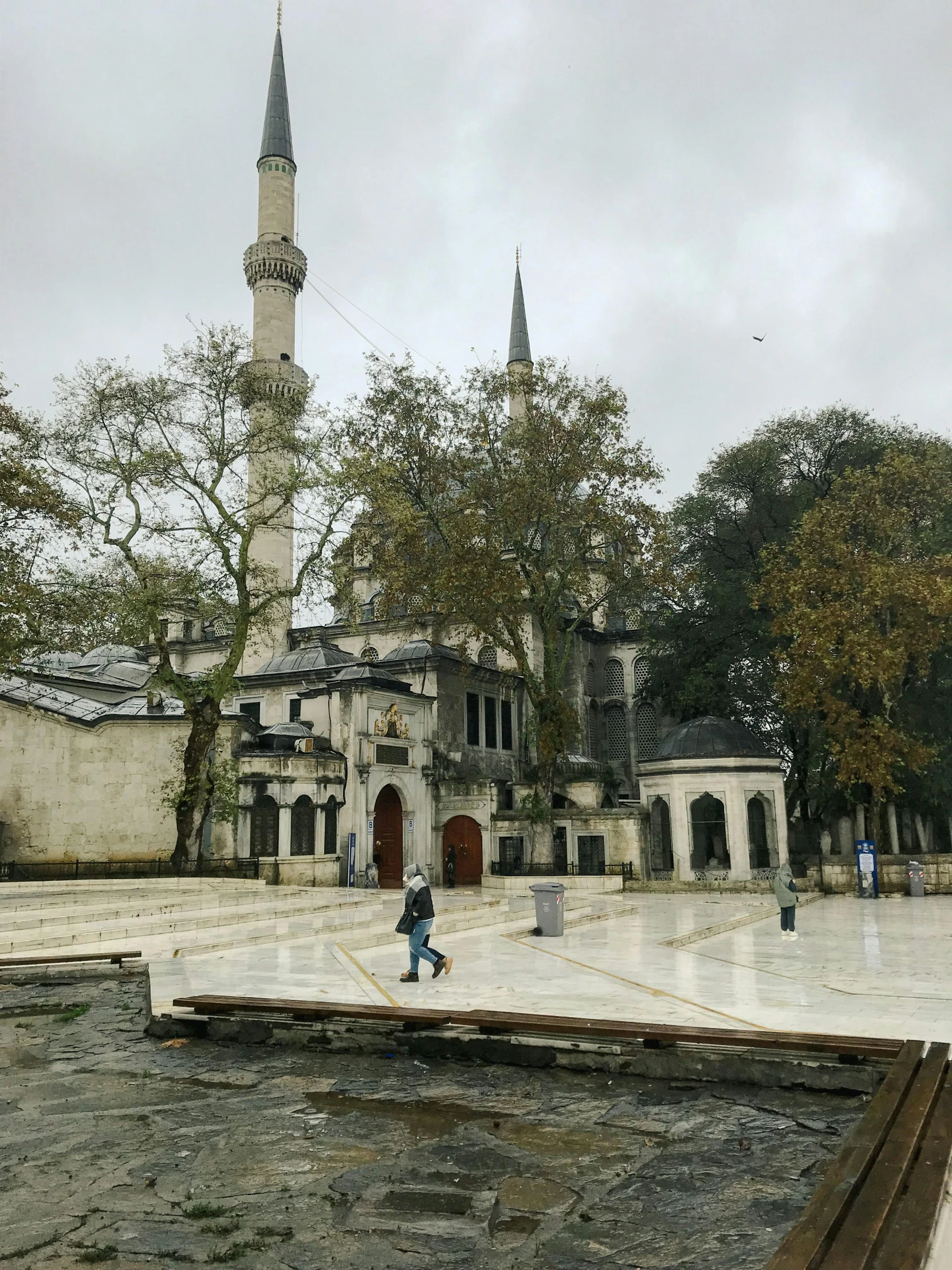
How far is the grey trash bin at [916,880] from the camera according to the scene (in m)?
24.5

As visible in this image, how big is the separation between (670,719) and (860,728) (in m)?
18.0

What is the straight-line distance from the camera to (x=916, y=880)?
80.7ft

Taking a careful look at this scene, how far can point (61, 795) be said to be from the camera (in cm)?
2547

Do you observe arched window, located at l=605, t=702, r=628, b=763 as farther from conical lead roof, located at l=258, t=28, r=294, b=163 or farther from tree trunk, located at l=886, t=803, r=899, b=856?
conical lead roof, located at l=258, t=28, r=294, b=163

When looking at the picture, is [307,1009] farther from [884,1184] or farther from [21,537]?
[21,537]

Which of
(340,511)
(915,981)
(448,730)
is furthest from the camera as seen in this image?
(448,730)

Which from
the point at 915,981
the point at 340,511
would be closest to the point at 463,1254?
the point at 915,981

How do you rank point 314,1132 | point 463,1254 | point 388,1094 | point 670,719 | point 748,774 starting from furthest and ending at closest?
point 670,719
point 748,774
point 388,1094
point 314,1132
point 463,1254

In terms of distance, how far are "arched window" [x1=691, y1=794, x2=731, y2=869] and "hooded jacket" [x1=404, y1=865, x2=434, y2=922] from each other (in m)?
19.8

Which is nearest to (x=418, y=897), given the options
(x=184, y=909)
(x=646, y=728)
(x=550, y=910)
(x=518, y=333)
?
(x=550, y=910)

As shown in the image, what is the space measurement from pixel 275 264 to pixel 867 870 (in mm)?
35218

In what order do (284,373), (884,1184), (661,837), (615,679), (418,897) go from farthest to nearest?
(615,679)
(284,373)
(661,837)
(418,897)
(884,1184)

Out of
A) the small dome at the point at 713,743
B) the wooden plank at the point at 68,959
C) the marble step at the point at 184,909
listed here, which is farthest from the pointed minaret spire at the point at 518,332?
the wooden plank at the point at 68,959

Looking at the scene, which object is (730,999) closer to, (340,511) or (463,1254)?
(463,1254)
